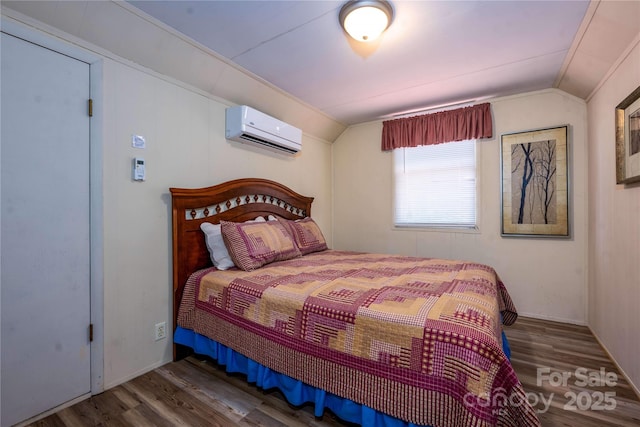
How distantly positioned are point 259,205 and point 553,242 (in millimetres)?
3022

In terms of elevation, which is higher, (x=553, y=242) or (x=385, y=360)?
(x=553, y=242)

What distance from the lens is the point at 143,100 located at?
199 cm

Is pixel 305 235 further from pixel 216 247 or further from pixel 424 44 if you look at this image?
pixel 424 44

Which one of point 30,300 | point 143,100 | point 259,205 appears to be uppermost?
point 143,100

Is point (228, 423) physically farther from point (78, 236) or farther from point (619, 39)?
point (619, 39)

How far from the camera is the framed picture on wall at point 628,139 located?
65.7 inches

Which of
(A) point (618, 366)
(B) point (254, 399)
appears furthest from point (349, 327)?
(A) point (618, 366)

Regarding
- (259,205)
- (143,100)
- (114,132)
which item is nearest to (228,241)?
(259,205)

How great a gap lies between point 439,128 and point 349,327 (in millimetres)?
2751

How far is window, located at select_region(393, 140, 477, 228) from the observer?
125 inches

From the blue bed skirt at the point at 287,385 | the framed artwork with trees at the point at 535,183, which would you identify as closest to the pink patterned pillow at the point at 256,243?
the blue bed skirt at the point at 287,385

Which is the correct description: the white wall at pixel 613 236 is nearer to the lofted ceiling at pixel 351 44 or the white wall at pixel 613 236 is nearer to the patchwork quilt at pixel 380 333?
the lofted ceiling at pixel 351 44

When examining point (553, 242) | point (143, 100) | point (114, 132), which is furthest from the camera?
point (553, 242)

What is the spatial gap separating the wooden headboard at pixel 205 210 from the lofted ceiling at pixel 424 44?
3.45 feet
